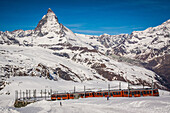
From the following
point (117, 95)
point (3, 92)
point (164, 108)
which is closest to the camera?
→ point (164, 108)

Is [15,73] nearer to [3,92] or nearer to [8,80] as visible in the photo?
[8,80]

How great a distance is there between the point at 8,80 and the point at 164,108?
143082mm

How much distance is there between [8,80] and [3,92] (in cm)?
2045

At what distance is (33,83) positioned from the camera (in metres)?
167

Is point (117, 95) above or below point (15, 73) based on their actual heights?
below

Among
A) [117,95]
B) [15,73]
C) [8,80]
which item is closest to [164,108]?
[117,95]

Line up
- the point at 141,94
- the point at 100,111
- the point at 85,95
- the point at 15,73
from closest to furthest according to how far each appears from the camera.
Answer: the point at 100,111
the point at 141,94
the point at 85,95
the point at 15,73

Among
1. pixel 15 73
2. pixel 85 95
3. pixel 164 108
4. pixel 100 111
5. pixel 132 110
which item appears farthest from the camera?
pixel 15 73

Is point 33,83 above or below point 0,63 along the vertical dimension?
below

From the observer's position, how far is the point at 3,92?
14938cm

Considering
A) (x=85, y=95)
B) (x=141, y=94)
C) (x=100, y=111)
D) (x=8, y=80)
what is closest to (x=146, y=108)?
(x=100, y=111)

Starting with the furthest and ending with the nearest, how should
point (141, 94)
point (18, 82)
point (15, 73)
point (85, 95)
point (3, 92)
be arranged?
1. point (15, 73)
2. point (18, 82)
3. point (3, 92)
4. point (85, 95)
5. point (141, 94)

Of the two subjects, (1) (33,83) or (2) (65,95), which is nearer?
(2) (65,95)

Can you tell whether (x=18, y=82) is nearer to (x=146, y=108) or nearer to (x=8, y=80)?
(x=8, y=80)
